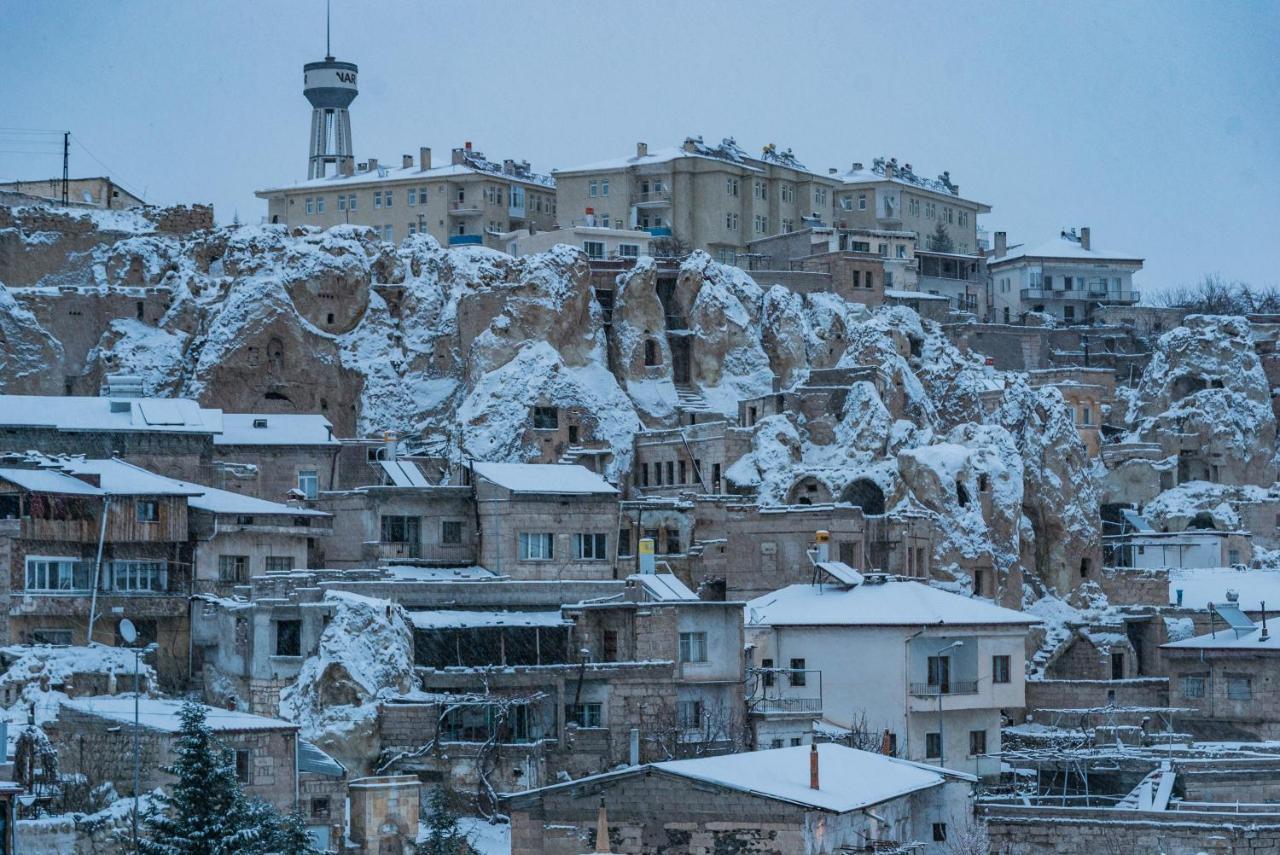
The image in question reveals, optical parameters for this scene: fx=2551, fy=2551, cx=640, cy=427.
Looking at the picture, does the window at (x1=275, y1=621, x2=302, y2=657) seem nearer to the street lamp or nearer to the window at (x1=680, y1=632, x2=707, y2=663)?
the window at (x1=680, y1=632, x2=707, y2=663)

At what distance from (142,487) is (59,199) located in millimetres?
40034

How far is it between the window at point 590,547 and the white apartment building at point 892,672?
221 inches

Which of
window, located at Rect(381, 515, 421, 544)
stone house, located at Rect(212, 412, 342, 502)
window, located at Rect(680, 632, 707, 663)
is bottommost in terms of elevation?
window, located at Rect(680, 632, 707, 663)

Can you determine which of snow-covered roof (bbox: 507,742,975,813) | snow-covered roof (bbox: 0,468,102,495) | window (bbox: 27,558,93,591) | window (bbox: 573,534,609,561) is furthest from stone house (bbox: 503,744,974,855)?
window (bbox: 573,534,609,561)

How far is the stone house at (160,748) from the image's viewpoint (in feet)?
164

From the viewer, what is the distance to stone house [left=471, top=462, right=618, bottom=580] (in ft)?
244

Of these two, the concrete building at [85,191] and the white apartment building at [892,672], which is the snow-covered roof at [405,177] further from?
the white apartment building at [892,672]

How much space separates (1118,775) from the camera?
6881 cm

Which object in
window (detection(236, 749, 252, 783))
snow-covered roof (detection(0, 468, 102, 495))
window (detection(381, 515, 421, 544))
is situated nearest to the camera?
window (detection(236, 749, 252, 783))

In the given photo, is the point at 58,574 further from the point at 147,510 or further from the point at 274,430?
the point at 274,430

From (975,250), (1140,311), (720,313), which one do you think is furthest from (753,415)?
(975,250)

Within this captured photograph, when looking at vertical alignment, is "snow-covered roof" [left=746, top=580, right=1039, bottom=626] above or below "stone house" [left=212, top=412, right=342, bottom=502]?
below

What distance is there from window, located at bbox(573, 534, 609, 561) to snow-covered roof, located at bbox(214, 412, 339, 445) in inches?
415

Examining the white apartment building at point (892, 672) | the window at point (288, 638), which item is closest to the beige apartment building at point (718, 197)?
the white apartment building at point (892, 672)
